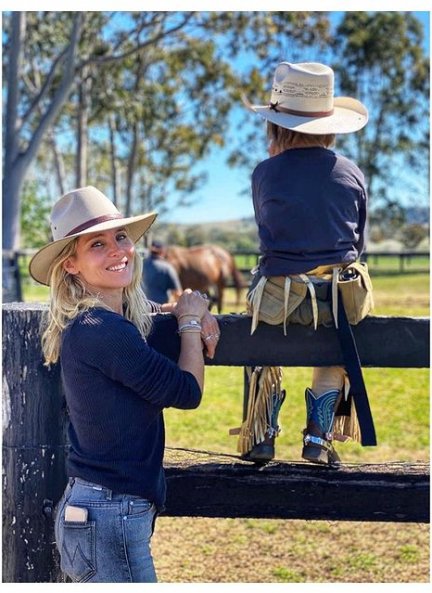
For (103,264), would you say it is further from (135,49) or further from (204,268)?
(204,268)

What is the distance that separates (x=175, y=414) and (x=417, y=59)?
29805 mm

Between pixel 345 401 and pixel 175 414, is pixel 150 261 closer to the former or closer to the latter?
pixel 175 414

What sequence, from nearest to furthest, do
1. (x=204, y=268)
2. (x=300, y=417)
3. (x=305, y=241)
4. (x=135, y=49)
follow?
(x=305, y=241), (x=300, y=417), (x=135, y=49), (x=204, y=268)

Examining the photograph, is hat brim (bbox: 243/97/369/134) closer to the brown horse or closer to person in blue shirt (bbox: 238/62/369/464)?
person in blue shirt (bbox: 238/62/369/464)

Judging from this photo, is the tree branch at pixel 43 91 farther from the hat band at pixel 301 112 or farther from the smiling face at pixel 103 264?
the smiling face at pixel 103 264

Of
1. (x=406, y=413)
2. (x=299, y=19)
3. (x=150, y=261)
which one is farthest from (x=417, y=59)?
(x=406, y=413)

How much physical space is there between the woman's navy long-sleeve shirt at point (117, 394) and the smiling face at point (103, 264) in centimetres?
11

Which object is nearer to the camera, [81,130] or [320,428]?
[320,428]

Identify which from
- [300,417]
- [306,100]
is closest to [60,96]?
[300,417]

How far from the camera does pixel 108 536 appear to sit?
207 cm

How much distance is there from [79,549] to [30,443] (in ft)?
1.53

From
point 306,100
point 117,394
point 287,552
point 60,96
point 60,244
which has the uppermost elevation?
point 60,96

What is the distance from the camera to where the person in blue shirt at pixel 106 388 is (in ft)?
6.68

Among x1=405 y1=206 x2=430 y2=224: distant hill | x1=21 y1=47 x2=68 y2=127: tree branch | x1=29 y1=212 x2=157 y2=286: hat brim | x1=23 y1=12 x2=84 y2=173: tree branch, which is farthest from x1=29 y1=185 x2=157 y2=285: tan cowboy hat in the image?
x1=405 y1=206 x2=430 y2=224: distant hill
